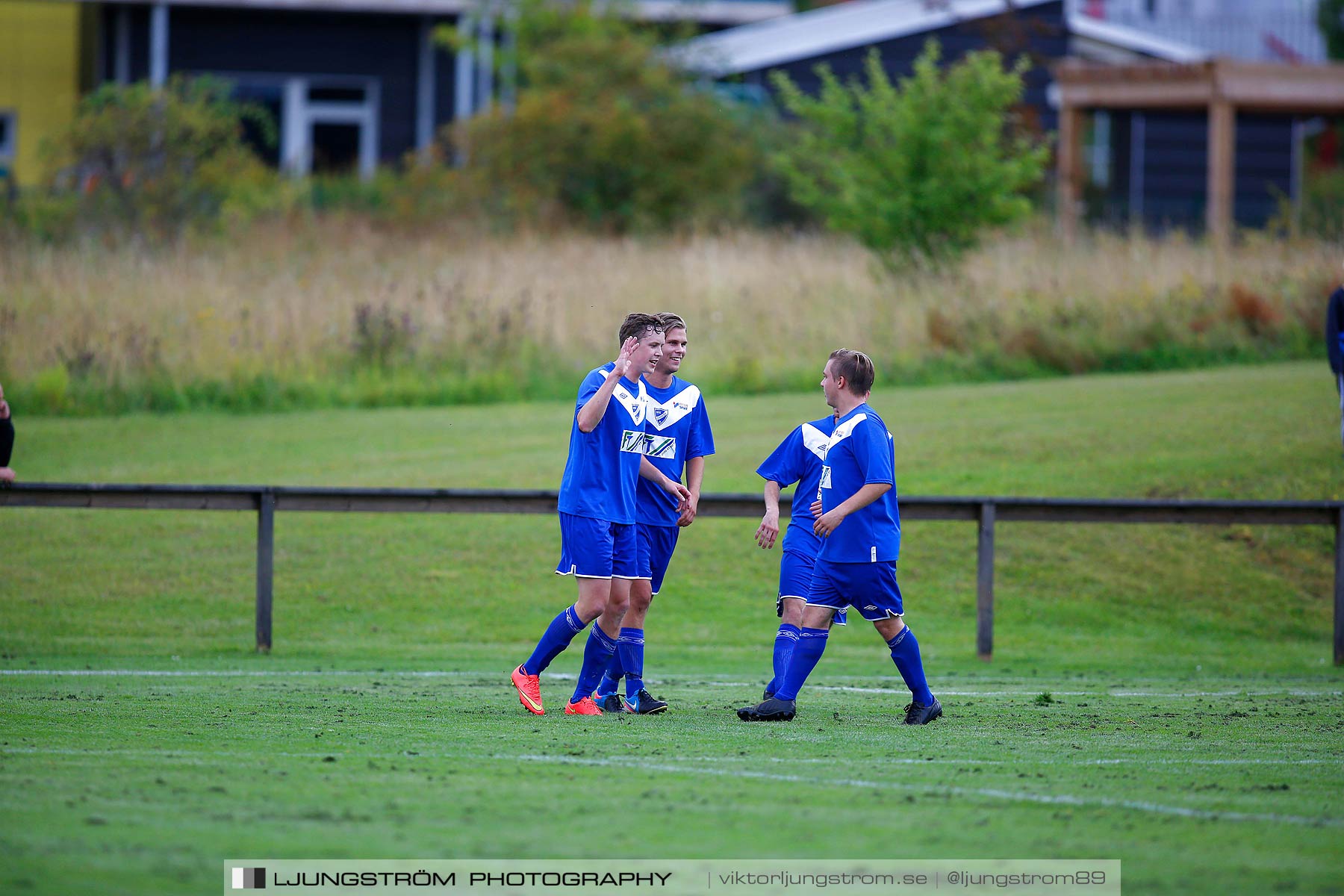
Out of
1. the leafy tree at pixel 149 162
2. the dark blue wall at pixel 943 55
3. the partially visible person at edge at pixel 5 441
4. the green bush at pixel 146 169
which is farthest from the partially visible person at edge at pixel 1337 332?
the dark blue wall at pixel 943 55

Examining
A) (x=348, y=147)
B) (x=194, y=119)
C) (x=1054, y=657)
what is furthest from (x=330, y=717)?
(x=348, y=147)

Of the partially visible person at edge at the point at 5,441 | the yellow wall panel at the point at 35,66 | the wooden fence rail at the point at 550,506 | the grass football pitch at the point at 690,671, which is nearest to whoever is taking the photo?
the grass football pitch at the point at 690,671

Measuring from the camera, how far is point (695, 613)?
13.1 m

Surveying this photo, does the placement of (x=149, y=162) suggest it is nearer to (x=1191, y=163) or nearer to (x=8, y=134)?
(x=8, y=134)

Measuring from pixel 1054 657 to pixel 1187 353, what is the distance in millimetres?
9890

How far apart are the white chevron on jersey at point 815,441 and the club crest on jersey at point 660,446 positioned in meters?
0.69

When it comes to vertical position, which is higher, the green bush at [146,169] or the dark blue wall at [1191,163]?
the dark blue wall at [1191,163]

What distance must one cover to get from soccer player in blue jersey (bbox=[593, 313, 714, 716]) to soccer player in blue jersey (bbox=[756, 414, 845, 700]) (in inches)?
15.6

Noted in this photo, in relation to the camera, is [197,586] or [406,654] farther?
[197,586]

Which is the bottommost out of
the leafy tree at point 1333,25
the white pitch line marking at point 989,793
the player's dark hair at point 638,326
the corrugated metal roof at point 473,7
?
the white pitch line marking at point 989,793

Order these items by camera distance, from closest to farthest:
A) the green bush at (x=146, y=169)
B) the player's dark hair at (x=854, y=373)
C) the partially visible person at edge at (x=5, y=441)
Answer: the player's dark hair at (x=854, y=373) < the partially visible person at edge at (x=5, y=441) < the green bush at (x=146, y=169)

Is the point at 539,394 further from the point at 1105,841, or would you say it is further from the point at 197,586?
the point at 1105,841

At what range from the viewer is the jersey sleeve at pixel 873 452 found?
7629 millimetres

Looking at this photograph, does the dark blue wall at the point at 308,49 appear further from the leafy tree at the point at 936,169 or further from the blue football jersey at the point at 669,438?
the blue football jersey at the point at 669,438
